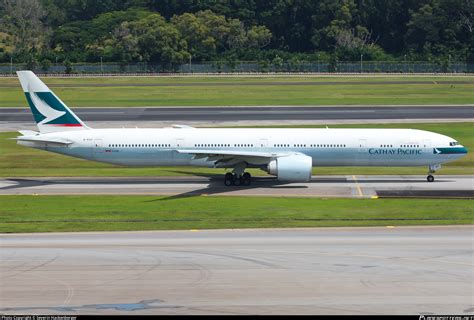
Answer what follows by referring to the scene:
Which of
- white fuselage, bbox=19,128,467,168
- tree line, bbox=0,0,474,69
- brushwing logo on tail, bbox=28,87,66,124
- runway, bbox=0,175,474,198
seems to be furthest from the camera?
tree line, bbox=0,0,474,69

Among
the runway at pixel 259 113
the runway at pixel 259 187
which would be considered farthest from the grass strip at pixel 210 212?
the runway at pixel 259 113

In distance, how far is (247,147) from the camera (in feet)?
179

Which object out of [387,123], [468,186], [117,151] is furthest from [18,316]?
[387,123]

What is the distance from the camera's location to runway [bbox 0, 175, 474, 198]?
50344mm

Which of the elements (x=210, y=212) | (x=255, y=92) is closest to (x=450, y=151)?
(x=210, y=212)

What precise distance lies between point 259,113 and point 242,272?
64.0 meters

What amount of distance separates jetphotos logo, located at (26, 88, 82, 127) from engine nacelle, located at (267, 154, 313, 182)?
578 inches

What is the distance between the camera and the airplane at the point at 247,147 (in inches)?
2128

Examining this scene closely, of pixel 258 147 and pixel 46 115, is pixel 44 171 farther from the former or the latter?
pixel 258 147

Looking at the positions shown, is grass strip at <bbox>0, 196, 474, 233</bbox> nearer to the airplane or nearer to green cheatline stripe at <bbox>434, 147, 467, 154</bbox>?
the airplane

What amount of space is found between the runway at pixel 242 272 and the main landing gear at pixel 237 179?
577 inches

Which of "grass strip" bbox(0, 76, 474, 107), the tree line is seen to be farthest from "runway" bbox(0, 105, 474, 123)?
the tree line

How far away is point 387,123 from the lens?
83.1m

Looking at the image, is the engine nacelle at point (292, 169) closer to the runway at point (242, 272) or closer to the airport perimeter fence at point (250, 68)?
the runway at point (242, 272)
